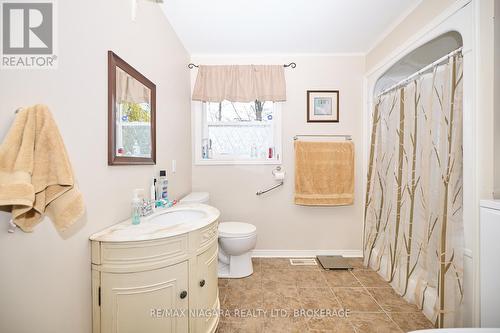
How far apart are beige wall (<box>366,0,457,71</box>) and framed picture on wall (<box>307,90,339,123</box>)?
1.75 ft

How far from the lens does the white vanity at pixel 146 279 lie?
1.03 m

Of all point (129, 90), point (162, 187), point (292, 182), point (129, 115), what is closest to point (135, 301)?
point (162, 187)

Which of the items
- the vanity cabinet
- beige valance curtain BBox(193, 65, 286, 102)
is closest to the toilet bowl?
the vanity cabinet

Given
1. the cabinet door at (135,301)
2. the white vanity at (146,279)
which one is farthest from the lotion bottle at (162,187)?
the cabinet door at (135,301)

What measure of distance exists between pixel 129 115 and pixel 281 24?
166 cm

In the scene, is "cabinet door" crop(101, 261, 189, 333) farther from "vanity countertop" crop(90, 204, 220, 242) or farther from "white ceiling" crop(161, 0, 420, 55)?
"white ceiling" crop(161, 0, 420, 55)

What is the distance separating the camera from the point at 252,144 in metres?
2.69

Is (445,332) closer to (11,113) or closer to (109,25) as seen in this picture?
(11,113)

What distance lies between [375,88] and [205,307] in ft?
9.04

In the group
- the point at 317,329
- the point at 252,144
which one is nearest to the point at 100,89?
the point at 252,144

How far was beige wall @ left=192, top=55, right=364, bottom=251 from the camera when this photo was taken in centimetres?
262

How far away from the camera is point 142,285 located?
104 cm

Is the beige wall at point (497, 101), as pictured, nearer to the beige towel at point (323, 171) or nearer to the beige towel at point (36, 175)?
the beige towel at point (323, 171)

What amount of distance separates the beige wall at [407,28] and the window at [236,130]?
127 cm
